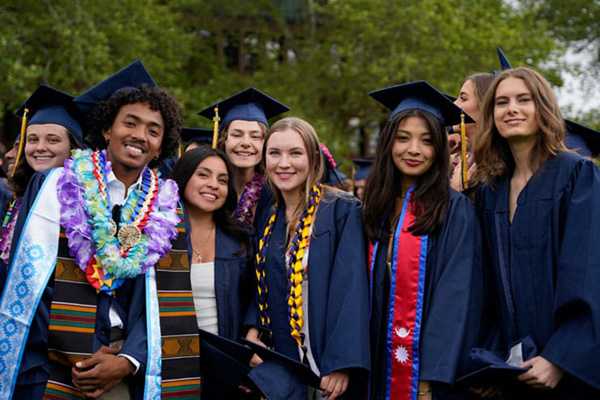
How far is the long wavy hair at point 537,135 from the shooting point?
3.27m

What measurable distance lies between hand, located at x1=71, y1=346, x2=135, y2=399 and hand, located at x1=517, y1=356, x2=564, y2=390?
190 centimetres

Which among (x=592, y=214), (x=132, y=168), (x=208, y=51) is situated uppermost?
(x=208, y=51)

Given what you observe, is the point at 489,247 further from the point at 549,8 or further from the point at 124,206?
the point at 549,8

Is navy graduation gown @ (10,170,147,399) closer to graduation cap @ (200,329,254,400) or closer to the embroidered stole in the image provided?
the embroidered stole

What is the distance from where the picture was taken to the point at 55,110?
4.29 meters

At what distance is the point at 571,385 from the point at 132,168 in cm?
247

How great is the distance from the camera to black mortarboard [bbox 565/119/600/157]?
4.15m

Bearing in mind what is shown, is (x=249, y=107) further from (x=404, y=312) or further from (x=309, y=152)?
(x=404, y=312)

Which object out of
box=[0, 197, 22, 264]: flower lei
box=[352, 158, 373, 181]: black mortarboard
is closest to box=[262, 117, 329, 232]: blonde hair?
box=[0, 197, 22, 264]: flower lei

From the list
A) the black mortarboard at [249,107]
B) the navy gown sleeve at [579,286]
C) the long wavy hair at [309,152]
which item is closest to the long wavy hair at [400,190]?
the long wavy hair at [309,152]

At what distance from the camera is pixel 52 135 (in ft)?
13.9

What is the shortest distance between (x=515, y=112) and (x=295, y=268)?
56.4 inches

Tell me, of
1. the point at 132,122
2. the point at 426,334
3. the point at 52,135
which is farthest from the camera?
the point at 52,135

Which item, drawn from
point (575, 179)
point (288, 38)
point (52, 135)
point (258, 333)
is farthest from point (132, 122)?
Result: point (288, 38)
